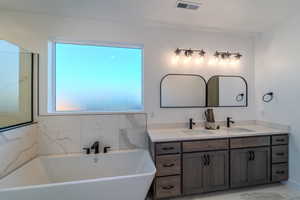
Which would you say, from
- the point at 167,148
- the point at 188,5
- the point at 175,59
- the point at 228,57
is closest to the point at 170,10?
the point at 188,5

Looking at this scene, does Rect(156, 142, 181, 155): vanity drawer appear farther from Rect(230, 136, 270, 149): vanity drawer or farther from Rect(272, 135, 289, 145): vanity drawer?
Rect(272, 135, 289, 145): vanity drawer

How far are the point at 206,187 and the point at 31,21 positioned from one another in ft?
10.9

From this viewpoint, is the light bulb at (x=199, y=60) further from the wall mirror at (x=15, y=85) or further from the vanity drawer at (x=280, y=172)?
the wall mirror at (x=15, y=85)

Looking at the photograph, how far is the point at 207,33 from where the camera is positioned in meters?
3.01

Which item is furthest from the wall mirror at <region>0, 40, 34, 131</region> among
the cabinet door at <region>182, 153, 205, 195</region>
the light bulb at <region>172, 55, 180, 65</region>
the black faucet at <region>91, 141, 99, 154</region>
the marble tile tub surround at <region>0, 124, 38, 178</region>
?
the cabinet door at <region>182, 153, 205, 195</region>

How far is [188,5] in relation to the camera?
227 cm

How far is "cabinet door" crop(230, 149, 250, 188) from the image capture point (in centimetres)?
245

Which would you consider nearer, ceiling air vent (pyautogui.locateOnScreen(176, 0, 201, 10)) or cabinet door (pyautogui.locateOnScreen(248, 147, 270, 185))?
ceiling air vent (pyautogui.locateOnScreen(176, 0, 201, 10))

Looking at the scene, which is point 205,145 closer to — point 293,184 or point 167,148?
point 167,148

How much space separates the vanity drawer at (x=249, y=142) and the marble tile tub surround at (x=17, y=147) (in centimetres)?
270

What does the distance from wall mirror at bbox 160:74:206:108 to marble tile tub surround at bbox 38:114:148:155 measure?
51 centimetres

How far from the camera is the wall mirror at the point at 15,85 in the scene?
2068 millimetres

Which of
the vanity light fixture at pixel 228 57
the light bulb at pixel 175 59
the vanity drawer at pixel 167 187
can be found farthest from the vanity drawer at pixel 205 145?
the vanity light fixture at pixel 228 57

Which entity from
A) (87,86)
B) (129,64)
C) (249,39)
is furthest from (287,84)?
(87,86)
